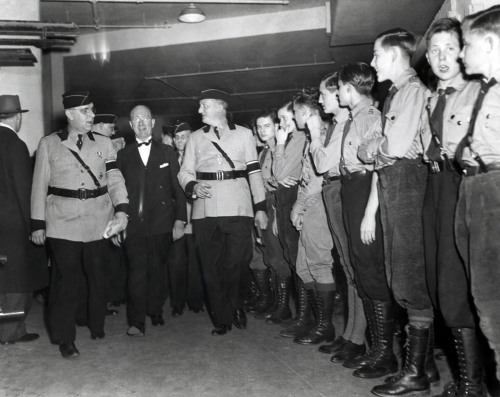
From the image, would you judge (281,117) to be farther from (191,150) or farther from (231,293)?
(231,293)

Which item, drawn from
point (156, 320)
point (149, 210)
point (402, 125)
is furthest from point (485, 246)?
point (156, 320)

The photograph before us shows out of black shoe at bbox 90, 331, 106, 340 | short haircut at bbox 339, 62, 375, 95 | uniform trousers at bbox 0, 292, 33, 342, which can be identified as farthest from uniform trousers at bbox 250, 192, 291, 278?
uniform trousers at bbox 0, 292, 33, 342

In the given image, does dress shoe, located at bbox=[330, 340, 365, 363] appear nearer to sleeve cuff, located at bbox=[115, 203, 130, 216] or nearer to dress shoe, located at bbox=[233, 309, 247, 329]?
dress shoe, located at bbox=[233, 309, 247, 329]

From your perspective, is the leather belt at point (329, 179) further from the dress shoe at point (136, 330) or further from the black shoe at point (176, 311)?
the black shoe at point (176, 311)

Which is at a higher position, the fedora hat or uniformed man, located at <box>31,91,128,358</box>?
the fedora hat

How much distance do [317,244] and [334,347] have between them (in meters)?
0.67

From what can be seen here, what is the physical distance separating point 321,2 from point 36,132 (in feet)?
17.2

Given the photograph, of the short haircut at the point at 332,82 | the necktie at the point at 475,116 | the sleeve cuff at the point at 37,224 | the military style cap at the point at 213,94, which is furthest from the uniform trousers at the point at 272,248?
the necktie at the point at 475,116

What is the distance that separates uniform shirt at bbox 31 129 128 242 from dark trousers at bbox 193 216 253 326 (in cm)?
66

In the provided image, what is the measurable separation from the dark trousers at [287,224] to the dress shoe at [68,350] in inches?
65.0

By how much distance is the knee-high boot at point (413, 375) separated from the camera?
2.46m

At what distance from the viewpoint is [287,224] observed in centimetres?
399

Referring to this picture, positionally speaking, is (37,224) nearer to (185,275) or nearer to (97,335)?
(97,335)

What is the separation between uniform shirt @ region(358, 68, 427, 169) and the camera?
2434 mm
